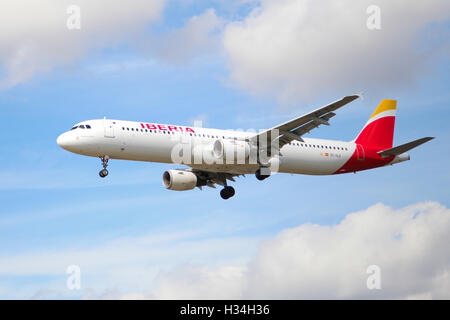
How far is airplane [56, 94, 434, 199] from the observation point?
134 feet

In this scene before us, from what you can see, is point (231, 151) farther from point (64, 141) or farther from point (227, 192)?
point (64, 141)

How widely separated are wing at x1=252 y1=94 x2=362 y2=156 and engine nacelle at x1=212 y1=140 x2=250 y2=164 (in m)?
1.13

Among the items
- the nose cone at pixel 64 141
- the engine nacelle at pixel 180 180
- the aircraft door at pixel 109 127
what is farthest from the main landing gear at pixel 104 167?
the engine nacelle at pixel 180 180

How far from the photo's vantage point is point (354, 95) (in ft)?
120

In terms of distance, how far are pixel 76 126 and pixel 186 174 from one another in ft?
28.1

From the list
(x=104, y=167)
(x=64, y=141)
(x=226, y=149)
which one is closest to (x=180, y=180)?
(x=226, y=149)

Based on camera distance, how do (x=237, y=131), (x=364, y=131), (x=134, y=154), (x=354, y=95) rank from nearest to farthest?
(x=354, y=95) < (x=134, y=154) < (x=237, y=131) < (x=364, y=131)

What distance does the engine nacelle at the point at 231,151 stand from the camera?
42.0m

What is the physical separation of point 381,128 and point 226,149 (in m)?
14.9

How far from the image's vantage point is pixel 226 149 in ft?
138

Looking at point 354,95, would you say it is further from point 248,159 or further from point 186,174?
point 186,174

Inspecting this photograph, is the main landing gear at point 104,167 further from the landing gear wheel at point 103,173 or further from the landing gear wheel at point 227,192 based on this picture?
the landing gear wheel at point 227,192

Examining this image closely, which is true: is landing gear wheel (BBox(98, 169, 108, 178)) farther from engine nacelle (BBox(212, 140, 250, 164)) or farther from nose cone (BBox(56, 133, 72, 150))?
engine nacelle (BBox(212, 140, 250, 164))

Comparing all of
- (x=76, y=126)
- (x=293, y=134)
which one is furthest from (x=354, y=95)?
(x=76, y=126)
